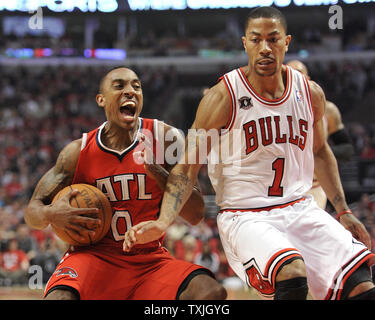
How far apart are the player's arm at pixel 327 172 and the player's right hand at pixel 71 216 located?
5.03 ft

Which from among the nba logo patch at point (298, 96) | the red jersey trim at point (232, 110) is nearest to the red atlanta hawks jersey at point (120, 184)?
the red jersey trim at point (232, 110)

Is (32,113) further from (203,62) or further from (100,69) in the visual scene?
(203,62)

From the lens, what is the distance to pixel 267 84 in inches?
124

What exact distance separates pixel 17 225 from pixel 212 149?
8.55 meters

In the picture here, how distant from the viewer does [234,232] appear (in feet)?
9.77

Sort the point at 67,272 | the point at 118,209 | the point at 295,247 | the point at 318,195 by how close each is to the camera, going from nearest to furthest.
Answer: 1. the point at 295,247
2. the point at 67,272
3. the point at 118,209
4. the point at 318,195

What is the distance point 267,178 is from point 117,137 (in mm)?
1093

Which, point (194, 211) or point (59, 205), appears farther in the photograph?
point (194, 211)

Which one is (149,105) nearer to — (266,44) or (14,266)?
(14,266)

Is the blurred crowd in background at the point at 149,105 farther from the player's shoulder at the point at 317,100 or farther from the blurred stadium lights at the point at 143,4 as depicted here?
the player's shoulder at the point at 317,100

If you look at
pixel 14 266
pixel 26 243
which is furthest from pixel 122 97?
pixel 14 266

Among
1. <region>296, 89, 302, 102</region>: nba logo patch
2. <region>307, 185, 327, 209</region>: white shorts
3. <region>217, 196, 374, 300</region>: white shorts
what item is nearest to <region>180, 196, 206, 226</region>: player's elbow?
<region>217, 196, 374, 300</region>: white shorts

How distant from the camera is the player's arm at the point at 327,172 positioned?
128 inches

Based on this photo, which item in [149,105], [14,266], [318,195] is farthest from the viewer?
[149,105]
